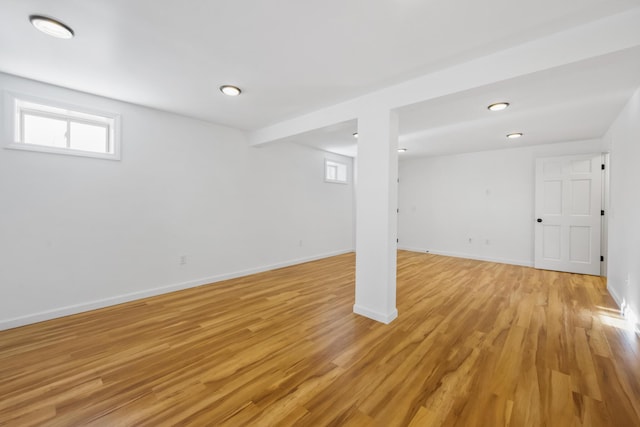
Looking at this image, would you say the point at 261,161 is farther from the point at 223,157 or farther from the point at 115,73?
the point at 115,73

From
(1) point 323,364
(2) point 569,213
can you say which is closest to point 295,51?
(1) point 323,364

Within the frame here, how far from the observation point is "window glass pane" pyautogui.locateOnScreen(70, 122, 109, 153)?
2.93 meters

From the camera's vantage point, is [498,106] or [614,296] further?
[614,296]

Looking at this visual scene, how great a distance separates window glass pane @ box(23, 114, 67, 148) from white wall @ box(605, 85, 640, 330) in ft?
19.5

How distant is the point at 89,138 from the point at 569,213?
7448 mm

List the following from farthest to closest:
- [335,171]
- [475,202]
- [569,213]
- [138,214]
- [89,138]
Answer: [335,171]
[475,202]
[569,213]
[138,214]
[89,138]

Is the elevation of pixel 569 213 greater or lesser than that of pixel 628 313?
greater

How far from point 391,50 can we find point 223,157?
298 centimetres

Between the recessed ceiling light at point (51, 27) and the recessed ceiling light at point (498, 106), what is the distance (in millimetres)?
3982

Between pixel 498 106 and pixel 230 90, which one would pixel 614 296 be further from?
pixel 230 90

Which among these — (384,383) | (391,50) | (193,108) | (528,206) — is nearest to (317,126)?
(391,50)

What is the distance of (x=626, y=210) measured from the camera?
9.46 feet

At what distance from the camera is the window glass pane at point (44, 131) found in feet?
8.77

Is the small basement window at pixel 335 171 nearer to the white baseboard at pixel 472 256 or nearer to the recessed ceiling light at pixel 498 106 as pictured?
the white baseboard at pixel 472 256
